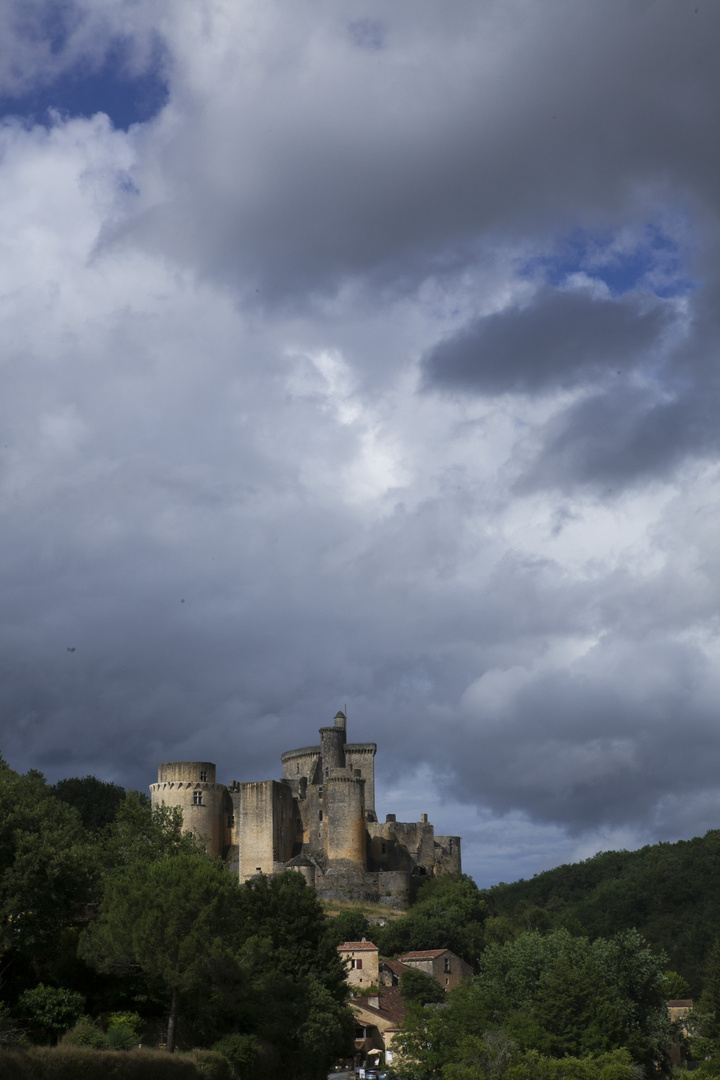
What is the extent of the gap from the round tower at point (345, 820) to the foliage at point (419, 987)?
2405 centimetres

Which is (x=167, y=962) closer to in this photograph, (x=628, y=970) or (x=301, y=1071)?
(x=301, y=1071)

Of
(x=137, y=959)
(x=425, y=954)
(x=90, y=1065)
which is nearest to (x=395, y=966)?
(x=425, y=954)

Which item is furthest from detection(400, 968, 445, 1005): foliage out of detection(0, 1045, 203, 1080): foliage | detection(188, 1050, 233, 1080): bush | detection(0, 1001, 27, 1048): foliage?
detection(0, 1001, 27, 1048): foliage

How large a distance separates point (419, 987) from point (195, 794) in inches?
1278

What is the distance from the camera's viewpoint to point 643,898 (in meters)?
149

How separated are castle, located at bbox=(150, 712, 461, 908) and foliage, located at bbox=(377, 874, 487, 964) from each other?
6.72 meters

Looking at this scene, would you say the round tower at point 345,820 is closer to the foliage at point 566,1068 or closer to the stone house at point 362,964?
the stone house at point 362,964

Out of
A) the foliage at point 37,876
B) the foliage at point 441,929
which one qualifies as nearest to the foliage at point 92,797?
the foliage at point 441,929

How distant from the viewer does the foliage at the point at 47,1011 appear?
142 ft

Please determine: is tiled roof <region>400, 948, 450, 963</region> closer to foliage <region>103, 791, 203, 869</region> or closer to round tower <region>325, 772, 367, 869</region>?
round tower <region>325, 772, 367, 869</region>

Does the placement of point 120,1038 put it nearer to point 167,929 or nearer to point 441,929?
point 167,929

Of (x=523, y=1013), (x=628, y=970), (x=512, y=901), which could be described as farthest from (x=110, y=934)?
(x=512, y=901)

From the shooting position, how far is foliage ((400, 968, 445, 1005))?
253ft

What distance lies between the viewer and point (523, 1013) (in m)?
61.5
